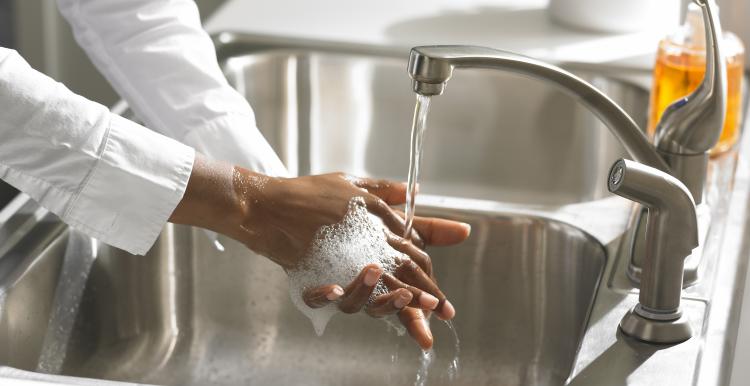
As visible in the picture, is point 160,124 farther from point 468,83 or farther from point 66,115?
point 468,83

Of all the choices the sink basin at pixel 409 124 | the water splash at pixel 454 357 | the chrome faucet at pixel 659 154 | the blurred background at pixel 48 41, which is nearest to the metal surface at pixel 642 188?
the chrome faucet at pixel 659 154

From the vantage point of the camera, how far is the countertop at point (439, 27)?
136 centimetres

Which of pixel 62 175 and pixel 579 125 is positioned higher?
pixel 62 175

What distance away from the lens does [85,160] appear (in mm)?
789

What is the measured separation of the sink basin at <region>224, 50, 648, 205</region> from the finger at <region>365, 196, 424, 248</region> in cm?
41

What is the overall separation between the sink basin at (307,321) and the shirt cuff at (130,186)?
0.65 ft

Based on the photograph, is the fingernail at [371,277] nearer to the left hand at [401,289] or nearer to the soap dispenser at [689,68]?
the left hand at [401,289]

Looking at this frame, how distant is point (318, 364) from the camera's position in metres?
1.06

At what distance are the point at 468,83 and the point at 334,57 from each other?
169mm

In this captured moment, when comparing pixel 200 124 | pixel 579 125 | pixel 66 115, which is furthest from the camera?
pixel 579 125

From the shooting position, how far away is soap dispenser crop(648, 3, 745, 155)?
1094mm

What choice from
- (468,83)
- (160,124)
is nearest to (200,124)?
(160,124)

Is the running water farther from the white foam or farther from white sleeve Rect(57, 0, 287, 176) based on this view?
white sleeve Rect(57, 0, 287, 176)

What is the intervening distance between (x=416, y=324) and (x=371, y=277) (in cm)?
6
